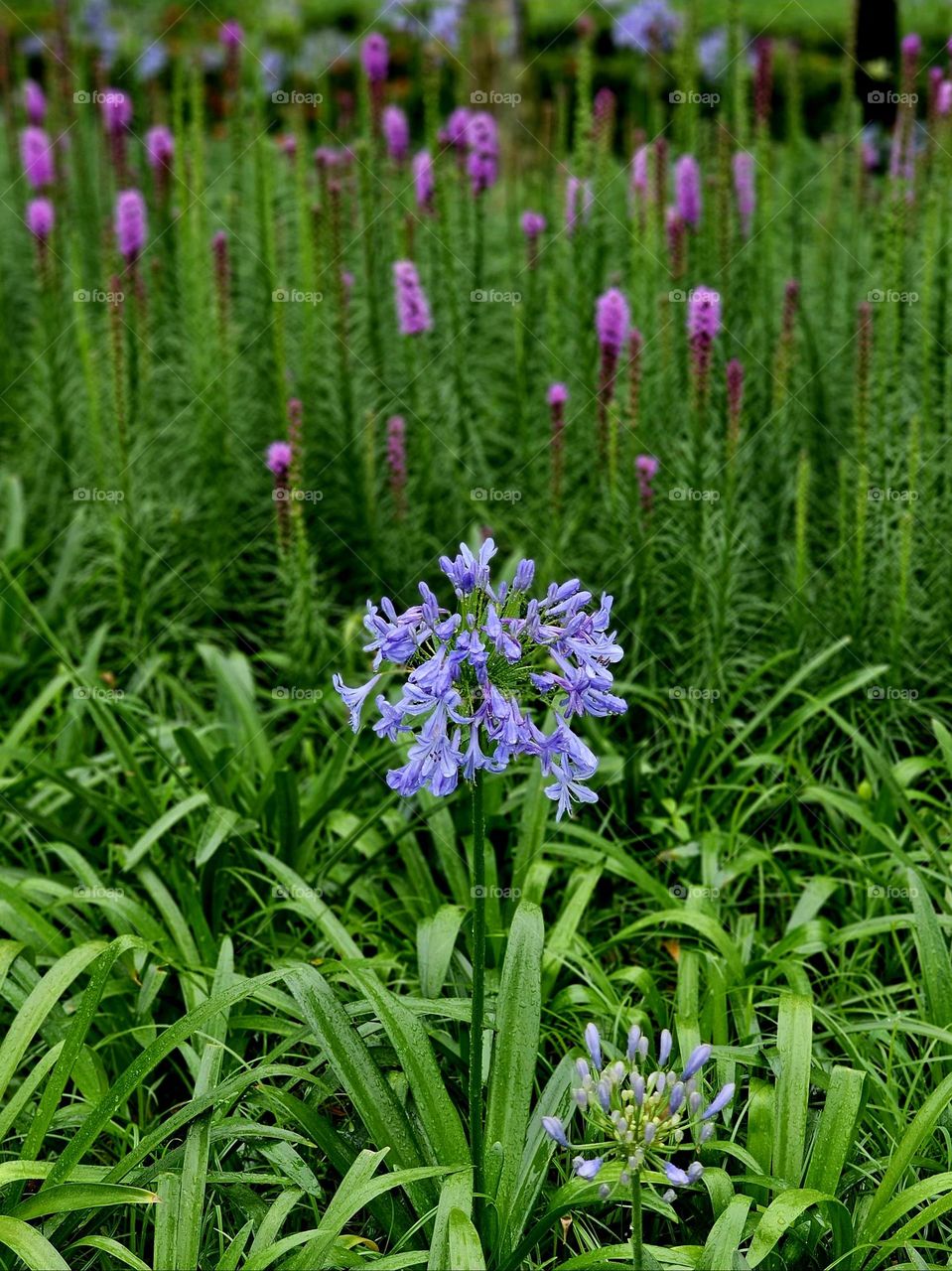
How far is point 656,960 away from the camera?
3.34 metres

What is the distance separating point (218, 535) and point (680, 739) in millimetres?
1855

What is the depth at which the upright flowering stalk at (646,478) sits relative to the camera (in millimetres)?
4215

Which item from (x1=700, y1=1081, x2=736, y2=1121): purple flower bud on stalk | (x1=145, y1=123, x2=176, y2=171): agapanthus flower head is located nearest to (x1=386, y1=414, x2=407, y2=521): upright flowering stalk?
(x1=145, y1=123, x2=176, y2=171): agapanthus flower head

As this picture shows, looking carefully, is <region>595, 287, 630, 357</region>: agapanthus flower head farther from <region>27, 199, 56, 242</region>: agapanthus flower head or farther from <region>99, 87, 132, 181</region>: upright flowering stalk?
<region>99, 87, 132, 181</region>: upright flowering stalk

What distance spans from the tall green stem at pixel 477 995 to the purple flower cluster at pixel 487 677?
111 millimetres

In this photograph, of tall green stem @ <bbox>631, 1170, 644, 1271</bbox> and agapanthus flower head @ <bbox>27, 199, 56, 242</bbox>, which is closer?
tall green stem @ <bbox>631, 1170, 644, 1271</bbox>

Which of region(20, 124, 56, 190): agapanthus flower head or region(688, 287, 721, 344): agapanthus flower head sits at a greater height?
region(20, 124, 56, 190): agapanthus flower head

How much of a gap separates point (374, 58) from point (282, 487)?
1.93 metres

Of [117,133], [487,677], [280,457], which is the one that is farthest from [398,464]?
[487,677]

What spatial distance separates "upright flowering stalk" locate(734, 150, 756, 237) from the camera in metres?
5.43

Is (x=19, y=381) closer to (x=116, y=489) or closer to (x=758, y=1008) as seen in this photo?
(x=116, y=489)

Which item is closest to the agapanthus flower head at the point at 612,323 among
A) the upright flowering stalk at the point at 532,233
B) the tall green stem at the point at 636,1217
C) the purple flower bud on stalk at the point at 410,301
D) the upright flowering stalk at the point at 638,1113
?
the purple flower bud on stalk at the point at 410,301

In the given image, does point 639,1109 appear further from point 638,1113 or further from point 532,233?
point 532,233

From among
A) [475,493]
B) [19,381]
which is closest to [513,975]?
[475,493]
